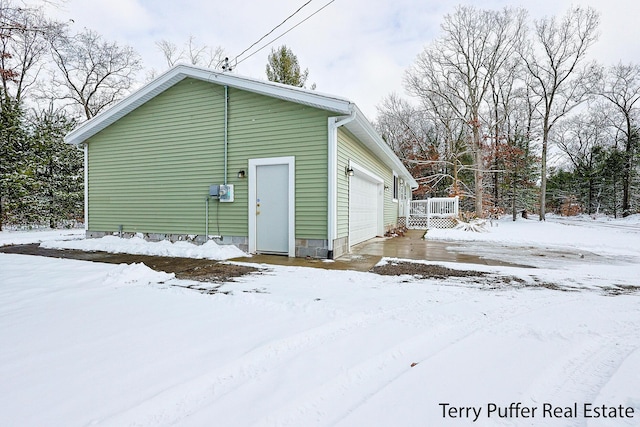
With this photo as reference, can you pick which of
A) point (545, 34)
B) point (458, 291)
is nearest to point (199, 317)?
point (458, 291)

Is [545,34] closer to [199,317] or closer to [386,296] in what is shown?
[386,296]

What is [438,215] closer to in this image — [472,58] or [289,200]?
[289,200]

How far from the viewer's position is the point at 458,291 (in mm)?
3621

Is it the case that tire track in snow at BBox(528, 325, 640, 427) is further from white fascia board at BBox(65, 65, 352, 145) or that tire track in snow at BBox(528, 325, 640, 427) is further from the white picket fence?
the white picket fence

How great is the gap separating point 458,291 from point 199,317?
2.90m

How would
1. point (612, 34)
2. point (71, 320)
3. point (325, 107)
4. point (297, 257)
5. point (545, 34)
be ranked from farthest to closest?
1. point (545, 34)
2. point (612, 34)
3. point (297, 257)
4. point (325, 107)
5. point (71, 320)

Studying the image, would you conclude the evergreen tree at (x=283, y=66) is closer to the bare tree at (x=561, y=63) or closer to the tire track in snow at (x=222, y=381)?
the bare tree at (x=561, y=63)

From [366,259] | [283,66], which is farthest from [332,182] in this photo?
[283,66]

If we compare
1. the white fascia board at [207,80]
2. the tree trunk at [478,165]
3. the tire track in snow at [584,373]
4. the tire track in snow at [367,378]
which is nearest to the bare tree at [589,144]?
the tree trunk at [478,165]

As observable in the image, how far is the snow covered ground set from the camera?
1.52m

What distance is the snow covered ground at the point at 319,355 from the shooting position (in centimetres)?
152

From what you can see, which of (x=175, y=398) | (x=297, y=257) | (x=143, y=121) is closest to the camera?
(x=175, y=398)

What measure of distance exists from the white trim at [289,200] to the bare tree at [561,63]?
19483mm

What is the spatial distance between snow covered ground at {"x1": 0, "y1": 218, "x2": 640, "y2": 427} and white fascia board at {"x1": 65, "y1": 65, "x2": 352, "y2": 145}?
3.59 metres
